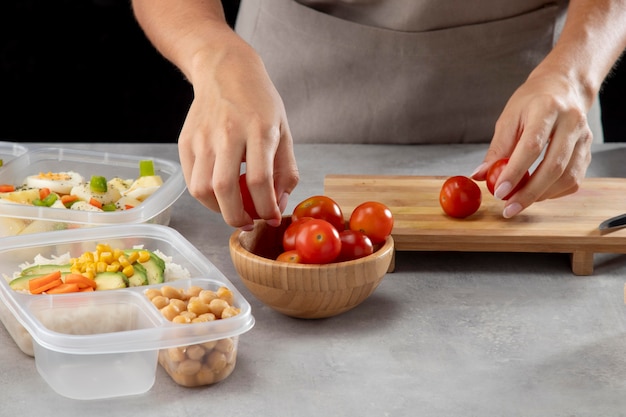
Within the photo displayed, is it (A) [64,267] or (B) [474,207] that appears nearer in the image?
(A) [64,267]

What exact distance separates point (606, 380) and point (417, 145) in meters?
1.12

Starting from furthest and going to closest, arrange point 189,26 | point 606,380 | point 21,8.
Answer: point 21,8 < point 189,26 < point 606,380

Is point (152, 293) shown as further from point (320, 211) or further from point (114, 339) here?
point (320, 211)

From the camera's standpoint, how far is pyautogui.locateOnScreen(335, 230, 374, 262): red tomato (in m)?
1.42

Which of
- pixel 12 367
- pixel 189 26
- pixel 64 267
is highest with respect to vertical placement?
pixel 189 26

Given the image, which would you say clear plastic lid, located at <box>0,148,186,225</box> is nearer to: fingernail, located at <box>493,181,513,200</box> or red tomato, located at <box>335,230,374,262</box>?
red tomato, located at <box>335,230,374,262</box>

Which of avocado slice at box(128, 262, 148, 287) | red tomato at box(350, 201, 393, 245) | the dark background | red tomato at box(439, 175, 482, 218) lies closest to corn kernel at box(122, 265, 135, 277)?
avocado slice at box(128, 262, 148, 287)

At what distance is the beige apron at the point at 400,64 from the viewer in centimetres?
222

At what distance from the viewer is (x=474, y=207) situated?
5.58 ft

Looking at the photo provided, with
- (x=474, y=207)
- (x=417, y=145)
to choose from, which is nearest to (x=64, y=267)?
(x=474, y=207)

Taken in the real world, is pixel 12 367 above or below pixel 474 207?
A: below

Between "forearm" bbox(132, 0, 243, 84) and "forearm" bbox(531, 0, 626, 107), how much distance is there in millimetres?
580

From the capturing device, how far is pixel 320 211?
151 centimetres

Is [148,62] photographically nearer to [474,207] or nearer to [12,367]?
[474,207]
